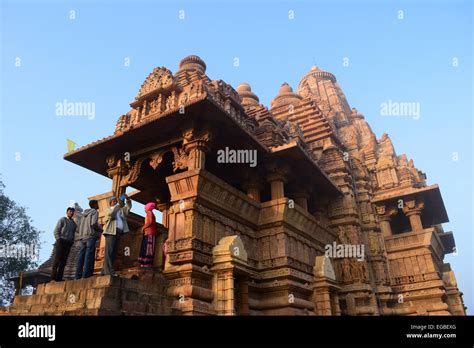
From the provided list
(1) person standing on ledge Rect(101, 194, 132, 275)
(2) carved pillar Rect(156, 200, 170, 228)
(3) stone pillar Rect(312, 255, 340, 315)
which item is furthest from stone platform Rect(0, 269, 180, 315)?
(3) stone pillar Rect(312, 255, 340, 315)

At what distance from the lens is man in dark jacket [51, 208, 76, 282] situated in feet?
Result: 28.2

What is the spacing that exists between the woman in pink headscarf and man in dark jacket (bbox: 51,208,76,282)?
1.89m

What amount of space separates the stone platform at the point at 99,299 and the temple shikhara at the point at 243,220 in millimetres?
28

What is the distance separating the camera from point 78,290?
7.16m

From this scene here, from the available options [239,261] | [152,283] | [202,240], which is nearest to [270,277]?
[239,261]

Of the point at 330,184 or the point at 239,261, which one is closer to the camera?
the point at 239,261

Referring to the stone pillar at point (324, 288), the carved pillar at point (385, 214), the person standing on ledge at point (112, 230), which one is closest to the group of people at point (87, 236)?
the person standing on ledge at point (112, 230)

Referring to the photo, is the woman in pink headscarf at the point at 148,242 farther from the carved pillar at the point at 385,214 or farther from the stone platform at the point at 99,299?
the carved pillar at the point at 385,214

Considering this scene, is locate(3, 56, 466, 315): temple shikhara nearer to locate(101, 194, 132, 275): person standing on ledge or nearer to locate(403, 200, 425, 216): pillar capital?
locate(403, 200, 425, 216): pillar capital

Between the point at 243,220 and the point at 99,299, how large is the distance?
18.9 feet

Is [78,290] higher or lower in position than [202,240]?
lower

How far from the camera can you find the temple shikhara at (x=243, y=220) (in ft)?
28.8
